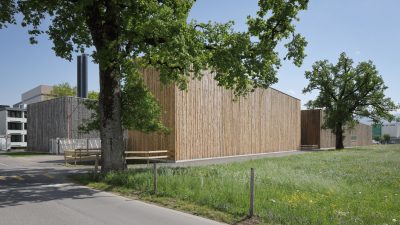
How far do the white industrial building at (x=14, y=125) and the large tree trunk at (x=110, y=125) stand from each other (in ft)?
199

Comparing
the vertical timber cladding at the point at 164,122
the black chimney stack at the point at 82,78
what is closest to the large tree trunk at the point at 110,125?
the vertical timber cladding at the point at 164,122

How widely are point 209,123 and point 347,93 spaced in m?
29.0

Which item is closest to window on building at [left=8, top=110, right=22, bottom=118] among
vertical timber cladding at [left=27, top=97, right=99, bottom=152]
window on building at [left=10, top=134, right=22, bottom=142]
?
window on building at [left=10, top=134, right=22, bottom=142]

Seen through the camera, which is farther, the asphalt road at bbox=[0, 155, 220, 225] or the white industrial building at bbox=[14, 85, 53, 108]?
the white industrial building at bbox=[14, 85, 53, 108]

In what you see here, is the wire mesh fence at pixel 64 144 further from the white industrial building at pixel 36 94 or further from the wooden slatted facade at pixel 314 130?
the white industrial building at pixel 36 94

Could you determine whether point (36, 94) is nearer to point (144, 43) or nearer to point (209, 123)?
point (209, 123)

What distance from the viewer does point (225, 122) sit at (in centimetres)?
3098

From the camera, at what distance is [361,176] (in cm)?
1644

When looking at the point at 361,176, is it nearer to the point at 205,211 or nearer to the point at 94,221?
the point at 205,211

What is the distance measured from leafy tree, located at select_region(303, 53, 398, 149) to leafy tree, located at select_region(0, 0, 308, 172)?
113 ft

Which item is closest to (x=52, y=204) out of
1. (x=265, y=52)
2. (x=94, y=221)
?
(x=94, y=221)

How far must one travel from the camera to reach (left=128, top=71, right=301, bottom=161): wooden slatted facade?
86.7ft

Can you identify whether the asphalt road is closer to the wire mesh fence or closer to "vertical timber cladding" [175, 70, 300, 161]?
"vertical timber cladding" [175, 70, 300, 161]

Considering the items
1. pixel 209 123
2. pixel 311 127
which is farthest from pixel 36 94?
pixel 209 123
